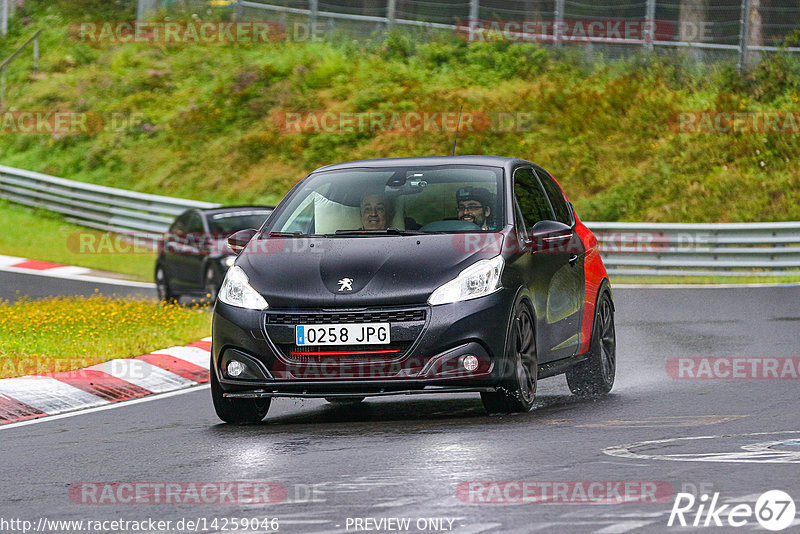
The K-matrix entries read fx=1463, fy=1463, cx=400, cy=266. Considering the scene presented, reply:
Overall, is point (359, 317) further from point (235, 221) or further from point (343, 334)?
point (235, 221)

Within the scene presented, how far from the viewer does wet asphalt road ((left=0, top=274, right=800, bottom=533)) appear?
6.09m

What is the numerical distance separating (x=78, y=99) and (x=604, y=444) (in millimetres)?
33375

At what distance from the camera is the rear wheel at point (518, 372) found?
8.73 m

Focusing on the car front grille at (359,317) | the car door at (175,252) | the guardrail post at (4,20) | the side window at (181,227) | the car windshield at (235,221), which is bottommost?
the car door at (175,252)

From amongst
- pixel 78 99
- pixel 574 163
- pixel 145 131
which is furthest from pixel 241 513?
pixel 78 99

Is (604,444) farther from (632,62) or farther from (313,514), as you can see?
(632,62)

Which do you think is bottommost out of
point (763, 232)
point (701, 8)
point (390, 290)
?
point (763, 232)

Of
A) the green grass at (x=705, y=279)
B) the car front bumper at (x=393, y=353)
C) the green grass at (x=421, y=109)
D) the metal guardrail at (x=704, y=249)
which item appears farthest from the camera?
the green grass at (x=421, y=109)

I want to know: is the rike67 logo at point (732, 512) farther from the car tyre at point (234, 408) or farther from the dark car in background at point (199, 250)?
the dark car in background at point (199, 250)

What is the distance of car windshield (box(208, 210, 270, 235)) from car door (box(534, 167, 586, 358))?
10236 millimetres

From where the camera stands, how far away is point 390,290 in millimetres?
8539

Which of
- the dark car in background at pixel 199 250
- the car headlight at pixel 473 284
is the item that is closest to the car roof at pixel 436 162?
the car headlight at pixel 473 284

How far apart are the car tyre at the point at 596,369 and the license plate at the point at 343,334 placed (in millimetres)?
2254

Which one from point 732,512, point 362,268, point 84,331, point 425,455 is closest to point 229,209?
point 84,331
